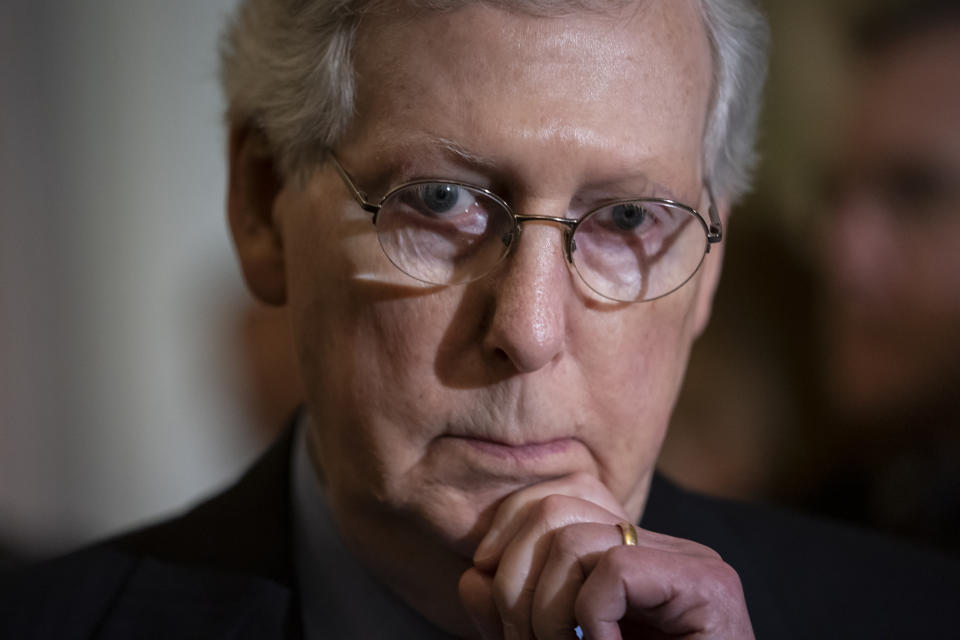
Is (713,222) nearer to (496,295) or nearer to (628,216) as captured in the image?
(628,216)

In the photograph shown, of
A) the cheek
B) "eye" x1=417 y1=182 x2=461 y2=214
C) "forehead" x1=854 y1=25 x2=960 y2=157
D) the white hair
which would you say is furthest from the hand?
"forehead" x1=854 y1=25 x2=960 y2=157

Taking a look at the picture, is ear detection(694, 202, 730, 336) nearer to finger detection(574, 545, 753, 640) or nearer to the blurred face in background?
finger detection(574, 545, 753, 640)

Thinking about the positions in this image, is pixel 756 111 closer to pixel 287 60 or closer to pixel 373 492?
pixel 287 60

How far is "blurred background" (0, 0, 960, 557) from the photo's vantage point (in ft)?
8.69

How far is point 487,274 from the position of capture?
129cm

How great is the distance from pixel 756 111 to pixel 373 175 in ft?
2.43

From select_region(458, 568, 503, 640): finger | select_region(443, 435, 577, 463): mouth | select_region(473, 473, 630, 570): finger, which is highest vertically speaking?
select_region(443, 435, 577, 463): mouth

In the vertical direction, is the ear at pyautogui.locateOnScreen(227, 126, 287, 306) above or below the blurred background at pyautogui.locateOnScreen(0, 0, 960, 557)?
above

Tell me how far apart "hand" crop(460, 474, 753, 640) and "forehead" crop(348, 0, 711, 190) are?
477 millimetres

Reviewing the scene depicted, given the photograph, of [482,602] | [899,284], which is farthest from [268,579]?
[899,284]

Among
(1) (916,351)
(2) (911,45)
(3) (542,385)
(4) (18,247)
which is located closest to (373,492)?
(3) (542,385)

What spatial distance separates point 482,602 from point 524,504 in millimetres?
137

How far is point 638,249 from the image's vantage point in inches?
54.4

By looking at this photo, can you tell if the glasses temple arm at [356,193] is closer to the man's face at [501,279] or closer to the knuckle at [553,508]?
the man's face at [501,279]
